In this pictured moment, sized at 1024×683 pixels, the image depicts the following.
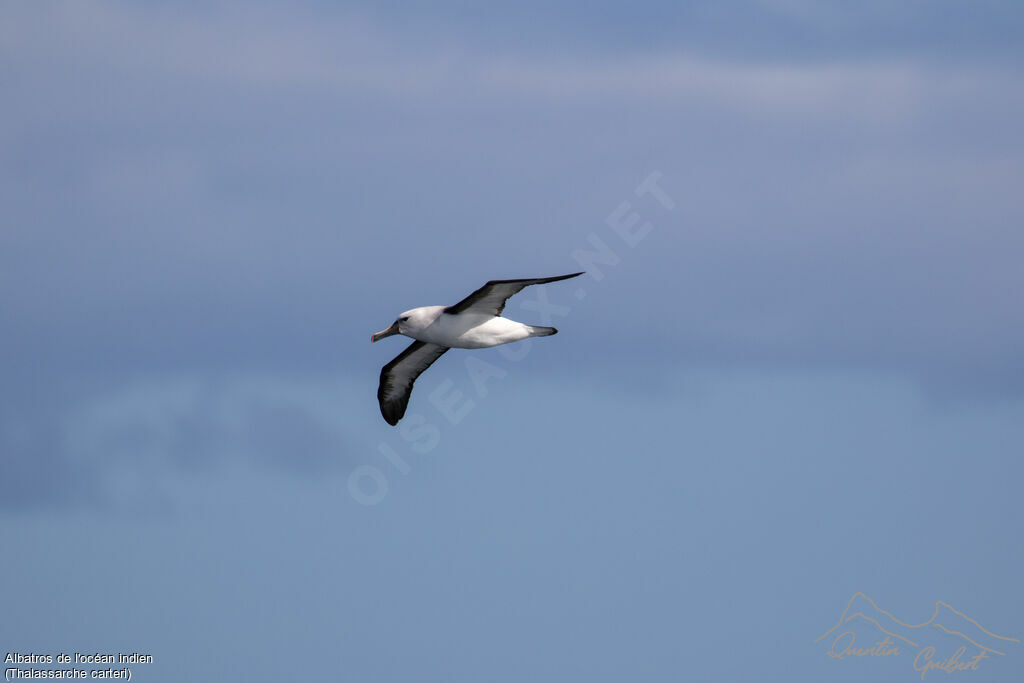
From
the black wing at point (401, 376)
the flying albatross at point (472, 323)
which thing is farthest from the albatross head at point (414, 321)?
the black wing at point (401, 376)

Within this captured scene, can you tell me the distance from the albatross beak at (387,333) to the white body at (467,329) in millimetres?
1205

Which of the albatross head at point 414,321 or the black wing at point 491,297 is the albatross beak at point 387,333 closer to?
the albatross head at point 414,321

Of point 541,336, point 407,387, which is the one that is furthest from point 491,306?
point 407,387

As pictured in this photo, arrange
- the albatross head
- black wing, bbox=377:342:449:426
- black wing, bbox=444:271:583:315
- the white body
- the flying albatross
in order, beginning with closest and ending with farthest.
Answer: black wing, bbox=444:271:583:315
the flying albatross
the white body
the albatross head
black wing, bbox=377:342:449:426

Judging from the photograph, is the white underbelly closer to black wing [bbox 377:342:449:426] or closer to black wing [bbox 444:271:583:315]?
black wing [bbox 444:271:583:315]

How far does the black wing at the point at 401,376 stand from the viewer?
127 ft

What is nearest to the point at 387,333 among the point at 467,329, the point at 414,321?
the point at 414,321

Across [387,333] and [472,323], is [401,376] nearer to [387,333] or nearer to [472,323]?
[387,333]

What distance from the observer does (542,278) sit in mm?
30391

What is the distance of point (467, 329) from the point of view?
33625 mm

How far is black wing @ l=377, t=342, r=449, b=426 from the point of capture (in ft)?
127

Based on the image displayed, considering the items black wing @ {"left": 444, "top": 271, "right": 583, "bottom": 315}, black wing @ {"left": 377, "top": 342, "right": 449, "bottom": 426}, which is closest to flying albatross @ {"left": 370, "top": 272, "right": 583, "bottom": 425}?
black wing @ {"left": 444, "top": 271, "right": 583, "bottom": 315}

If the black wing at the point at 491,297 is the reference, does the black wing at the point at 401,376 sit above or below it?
above

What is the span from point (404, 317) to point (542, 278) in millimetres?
5901
